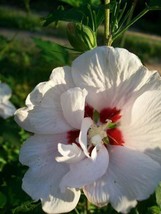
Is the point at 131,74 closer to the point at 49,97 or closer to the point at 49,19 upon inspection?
the point at 49,97

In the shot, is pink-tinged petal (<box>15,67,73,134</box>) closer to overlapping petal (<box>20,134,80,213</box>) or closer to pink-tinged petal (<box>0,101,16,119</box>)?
overlapping petal (<box>20,134,80,213</box>)

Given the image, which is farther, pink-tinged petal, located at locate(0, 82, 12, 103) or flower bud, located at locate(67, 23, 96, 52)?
pink-tinged petal, located at locate(0, 82, 12, 103)

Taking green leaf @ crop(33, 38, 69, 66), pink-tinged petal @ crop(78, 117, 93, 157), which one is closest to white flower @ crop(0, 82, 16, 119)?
green leaf @ crop(33, 38, 69, 66)

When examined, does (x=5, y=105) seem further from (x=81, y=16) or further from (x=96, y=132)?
(x=96, y=132)

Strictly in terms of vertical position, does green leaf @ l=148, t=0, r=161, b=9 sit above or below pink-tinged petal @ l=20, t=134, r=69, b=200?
above

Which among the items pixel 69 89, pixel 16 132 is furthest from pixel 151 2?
pixel 16 132

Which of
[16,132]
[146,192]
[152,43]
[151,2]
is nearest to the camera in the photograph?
[146,192]
